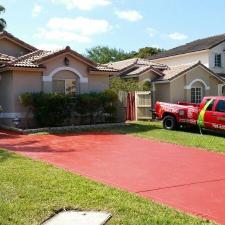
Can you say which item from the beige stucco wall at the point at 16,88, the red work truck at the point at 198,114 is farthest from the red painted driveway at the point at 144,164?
the red work truck at the point at 198,114

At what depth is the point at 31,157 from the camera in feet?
43.4

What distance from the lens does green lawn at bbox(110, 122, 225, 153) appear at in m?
16.1

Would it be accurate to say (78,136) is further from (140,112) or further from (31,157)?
(140,112)

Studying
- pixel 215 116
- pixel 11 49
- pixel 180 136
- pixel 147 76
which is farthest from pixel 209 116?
pixel 147 76

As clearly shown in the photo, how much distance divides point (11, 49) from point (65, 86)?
4.77 metres

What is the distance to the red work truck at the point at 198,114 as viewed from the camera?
19047 millimetres

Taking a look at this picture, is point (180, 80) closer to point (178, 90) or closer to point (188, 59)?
point (178, 90)

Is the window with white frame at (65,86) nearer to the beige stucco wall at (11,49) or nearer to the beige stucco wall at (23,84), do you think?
the beige stucco wall at (23,84)

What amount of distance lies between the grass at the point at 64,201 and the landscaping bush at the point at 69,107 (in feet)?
35.2

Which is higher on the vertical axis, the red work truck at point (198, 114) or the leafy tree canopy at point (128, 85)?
the leafy tree canopy at point (128, 85)

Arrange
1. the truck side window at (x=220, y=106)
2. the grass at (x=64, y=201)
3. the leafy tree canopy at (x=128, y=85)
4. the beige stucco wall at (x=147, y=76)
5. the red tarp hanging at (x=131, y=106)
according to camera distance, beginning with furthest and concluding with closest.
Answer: the beige stucco wall at (x=147, y=76) < the leafy tree canopy at (x=128, y=85) < the red tarp hanging at (x=131, y=106) < the truck side window at (x=220, y=106) < the grass at (x=64, y=201)

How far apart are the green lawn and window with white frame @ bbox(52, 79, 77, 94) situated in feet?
11.1

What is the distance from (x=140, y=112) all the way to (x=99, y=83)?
11.8ft

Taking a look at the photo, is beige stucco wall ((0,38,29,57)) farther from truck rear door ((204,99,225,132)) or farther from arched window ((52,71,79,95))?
truck rear door ((204,99,225,132))
